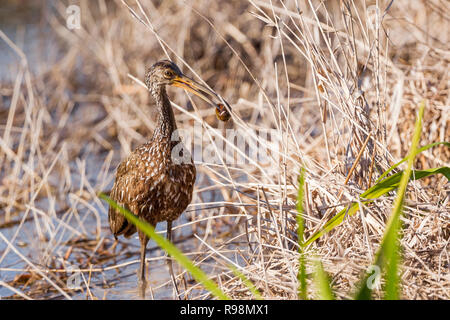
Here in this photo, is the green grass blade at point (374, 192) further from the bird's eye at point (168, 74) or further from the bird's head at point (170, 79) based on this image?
the bird's eye at point (168, 74)

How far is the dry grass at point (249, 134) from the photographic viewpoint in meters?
3.62

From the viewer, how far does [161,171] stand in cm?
415

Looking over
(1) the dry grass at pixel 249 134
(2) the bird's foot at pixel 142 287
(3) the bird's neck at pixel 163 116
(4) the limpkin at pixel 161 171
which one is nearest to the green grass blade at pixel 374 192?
(1) the dry grass at pixel 249 134

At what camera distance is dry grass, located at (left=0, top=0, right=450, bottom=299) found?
11.9 feet

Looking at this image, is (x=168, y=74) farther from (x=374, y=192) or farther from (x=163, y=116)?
(x=374, y=192)

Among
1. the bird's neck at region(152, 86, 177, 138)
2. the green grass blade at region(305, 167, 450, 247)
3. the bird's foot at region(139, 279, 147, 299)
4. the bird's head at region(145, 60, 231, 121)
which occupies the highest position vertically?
the bird's head at region(145, 60, 231, 121)

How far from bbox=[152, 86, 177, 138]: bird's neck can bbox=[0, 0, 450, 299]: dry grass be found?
0.17 m

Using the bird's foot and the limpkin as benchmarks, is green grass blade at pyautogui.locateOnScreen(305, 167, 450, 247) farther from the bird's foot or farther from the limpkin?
the bird's foot

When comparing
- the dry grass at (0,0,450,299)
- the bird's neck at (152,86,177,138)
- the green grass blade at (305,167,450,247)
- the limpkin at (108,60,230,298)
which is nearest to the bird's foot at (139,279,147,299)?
the dry grass at (0,0,450,299)

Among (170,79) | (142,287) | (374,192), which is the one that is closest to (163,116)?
(170,79)

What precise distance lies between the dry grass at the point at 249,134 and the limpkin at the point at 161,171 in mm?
159

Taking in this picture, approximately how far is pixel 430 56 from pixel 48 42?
614 centimetres
